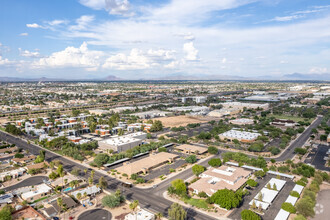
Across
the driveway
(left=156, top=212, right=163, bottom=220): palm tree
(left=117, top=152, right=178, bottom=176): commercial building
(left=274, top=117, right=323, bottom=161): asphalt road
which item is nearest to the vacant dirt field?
(left=117, top=152, right=178, bottom=176): commercial building

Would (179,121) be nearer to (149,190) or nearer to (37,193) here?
(149,190)

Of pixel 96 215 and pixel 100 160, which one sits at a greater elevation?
pixel 100 160

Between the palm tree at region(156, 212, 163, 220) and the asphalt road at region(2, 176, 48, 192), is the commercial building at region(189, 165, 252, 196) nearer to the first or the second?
the palm tree at region(156, 212, 163, 220)

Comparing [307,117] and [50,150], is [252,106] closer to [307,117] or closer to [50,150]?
[307,117]

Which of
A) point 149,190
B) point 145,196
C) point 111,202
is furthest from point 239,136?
point 111,202

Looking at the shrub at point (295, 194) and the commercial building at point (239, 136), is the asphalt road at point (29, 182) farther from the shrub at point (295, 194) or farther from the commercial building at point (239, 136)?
the commercial building at point (239, 136)

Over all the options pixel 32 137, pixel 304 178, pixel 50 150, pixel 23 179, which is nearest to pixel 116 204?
pixel 23 179
